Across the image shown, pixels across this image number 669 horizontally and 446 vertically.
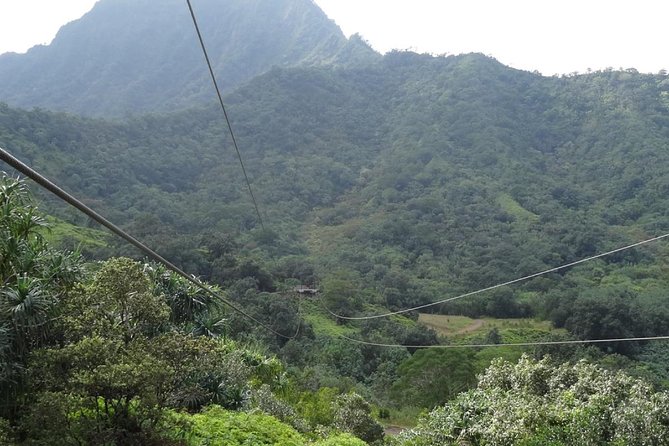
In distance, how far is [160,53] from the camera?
164875 mm

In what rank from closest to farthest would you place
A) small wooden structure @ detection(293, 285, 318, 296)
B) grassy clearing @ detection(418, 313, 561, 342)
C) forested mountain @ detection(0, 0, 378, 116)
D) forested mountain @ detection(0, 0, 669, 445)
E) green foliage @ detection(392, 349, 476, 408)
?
1. forested mountain @ detection(0, 0, 669, 445)
2. green foliage @ detection(392, 349, 476, 408)
3. grassy clearing @ detection(418, 313, 561, 342)
4. small wooden structure @ detection(293, 285, 318, 296)
5. forested mountain @ detection(0, 0, 378, 116)

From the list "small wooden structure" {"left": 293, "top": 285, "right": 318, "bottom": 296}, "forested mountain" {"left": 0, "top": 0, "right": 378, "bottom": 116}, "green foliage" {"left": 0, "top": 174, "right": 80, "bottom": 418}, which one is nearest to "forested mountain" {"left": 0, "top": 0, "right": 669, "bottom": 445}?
"green foliage" {"left": 0, "top": 174, "right": 80, "bottom": 418}

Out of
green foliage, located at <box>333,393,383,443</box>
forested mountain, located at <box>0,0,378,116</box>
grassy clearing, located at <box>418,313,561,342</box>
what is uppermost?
forested mountain, located at <box>0,0,378,116</box>

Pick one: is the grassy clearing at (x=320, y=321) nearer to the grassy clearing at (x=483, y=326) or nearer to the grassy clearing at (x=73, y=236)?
the grassy clearing at (x=483, y=326)

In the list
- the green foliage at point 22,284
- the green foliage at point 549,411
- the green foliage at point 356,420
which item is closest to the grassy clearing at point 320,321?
the green foliage at point 356,420

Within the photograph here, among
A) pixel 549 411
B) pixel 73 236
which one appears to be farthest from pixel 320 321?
pixel 549 411

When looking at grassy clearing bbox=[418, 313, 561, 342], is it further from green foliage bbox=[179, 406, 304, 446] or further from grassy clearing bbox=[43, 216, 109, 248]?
green foliage bbox=[179, 406, 304, 446]

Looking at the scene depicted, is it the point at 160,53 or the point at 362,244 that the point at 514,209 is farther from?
the point at 160,53

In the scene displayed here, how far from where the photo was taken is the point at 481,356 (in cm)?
3912

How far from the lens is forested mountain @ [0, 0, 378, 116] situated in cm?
14062

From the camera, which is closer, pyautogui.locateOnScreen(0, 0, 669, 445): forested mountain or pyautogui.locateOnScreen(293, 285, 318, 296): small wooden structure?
pyautogui.locateOnScreen(0, 0, 669, 445): forested mountain

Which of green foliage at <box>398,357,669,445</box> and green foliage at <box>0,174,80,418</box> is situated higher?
green foliage at <box>0,174,80,418</box>

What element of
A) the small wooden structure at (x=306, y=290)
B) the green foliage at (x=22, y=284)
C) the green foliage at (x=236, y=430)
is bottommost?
the small wooden structure at (x=306, y=290)

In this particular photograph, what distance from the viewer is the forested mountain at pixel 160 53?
5536 inches
